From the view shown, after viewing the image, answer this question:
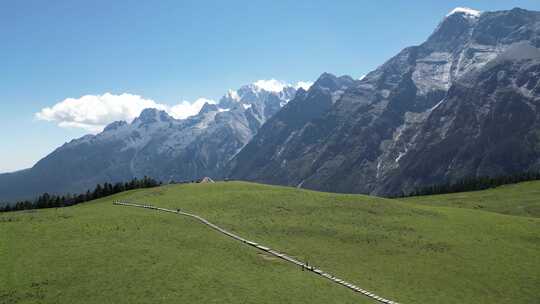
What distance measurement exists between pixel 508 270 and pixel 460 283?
10255 millimetres

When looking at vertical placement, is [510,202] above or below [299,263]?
above

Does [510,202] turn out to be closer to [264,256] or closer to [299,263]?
[299,263]

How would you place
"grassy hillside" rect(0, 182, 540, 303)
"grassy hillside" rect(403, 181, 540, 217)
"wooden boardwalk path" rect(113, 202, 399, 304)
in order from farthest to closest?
"grassy hillside" rect(403, 181, 540, 217), "wooden boardwalk path" rect(113, 202, 399, 304), "grassy hillside" rect(0, 182, 540, 303)

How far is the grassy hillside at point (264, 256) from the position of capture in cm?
5184

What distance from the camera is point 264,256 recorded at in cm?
6462

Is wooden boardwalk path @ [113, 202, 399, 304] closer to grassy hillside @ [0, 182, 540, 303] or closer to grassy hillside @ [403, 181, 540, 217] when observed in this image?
grassy hillside @ [0, 182, 540, 303]

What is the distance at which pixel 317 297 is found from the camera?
52.8m

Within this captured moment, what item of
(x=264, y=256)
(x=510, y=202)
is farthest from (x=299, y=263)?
(x=510, y=202)

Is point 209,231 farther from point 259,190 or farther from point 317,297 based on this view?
point 259,190

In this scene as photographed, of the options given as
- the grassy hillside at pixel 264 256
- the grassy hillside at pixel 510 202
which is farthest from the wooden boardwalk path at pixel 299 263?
the grassy hillside at pixel 510 202

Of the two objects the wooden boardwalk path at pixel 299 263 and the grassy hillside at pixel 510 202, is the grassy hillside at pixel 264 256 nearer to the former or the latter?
the wooden boardwalk path at pixel 299 263

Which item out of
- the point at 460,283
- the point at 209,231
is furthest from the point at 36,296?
the point at 460,283

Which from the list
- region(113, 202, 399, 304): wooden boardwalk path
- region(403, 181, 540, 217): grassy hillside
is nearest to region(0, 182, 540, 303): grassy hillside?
region(113, 202, 399, 304): wooden boardwalk path

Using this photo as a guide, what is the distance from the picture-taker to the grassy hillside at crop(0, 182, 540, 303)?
51.8 meters
